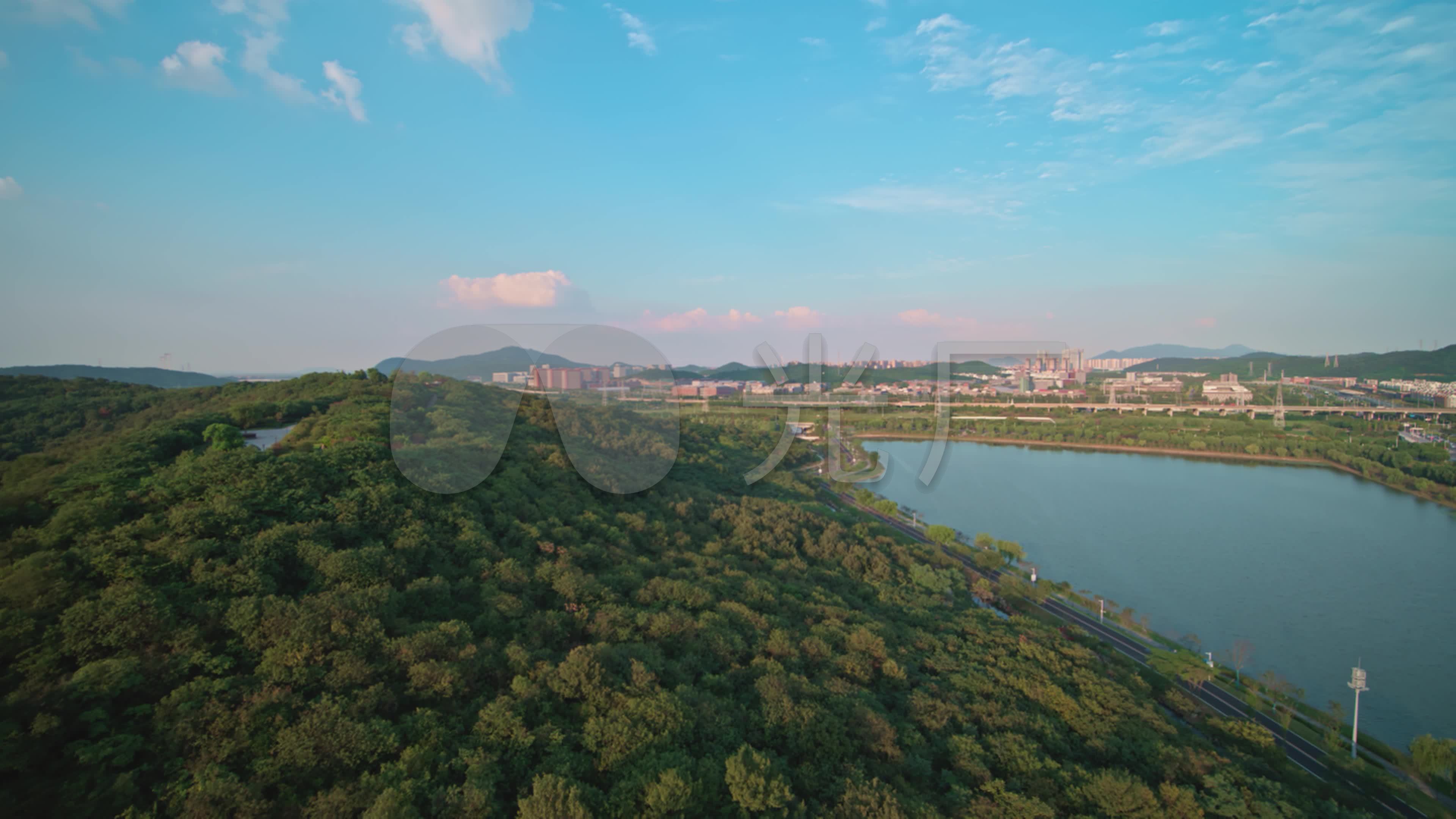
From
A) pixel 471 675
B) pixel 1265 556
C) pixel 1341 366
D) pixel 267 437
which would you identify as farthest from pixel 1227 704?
pixel 1341 366

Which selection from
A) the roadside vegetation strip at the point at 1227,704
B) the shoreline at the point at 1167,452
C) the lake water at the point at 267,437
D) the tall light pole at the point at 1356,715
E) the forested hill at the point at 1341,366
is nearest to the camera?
the roadside vegetation strip at the point at 1227,704

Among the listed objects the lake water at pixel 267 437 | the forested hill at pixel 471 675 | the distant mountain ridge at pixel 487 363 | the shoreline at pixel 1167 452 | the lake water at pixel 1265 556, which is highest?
the distant mountain ridge at pixel 487 363

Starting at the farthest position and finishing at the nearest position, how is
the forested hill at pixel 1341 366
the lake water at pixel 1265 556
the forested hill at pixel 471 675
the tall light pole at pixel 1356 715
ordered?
the forested hill at pixel 1341 366 < the lake water at pixel 1265 556 < the tall light pole at pixel 1356 715 < the forested hill at pixel 471 675

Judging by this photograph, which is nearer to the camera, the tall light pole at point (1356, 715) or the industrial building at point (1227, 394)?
the tall light pole at point (1356, 715)

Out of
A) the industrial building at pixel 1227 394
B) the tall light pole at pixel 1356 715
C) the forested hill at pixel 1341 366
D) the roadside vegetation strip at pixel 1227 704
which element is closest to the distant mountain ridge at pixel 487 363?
the roadside vegetation strip at pixel 1227 704

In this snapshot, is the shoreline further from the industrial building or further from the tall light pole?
the tall light pole

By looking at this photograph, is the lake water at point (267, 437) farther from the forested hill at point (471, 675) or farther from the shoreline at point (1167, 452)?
the shoreline at point (1167, 452)
